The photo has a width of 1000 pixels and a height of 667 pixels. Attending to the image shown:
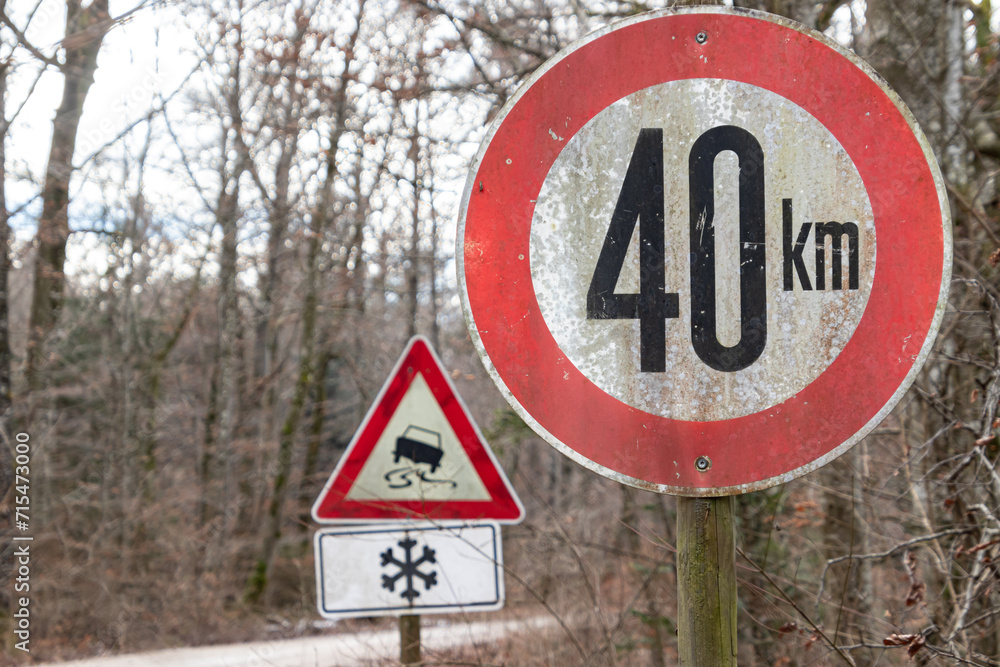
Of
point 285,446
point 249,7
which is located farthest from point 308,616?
point 249,7

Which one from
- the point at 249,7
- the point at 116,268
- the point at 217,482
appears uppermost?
the point at 249,7

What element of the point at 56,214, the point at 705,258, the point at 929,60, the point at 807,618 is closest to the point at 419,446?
the point at 807,618

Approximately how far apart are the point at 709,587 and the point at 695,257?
554 mm

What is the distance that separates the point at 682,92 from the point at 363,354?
44.5 feet

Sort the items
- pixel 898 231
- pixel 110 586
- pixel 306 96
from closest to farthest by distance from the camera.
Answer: pixel 898 231
pixel 306 96
pixel 110 586

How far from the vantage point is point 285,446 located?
12898 mm

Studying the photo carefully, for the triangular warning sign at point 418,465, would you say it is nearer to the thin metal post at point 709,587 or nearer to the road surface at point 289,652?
the thin metal post at point 709,587

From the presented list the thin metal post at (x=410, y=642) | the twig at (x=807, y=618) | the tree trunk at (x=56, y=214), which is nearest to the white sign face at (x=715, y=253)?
the twig at (x=807, y=618)

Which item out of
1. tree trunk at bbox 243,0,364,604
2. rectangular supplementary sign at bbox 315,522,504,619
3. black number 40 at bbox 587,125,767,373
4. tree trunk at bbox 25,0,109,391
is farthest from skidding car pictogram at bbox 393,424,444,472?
tree trunk at bbox 243,0,364,604

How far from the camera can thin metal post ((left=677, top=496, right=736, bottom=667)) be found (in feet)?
4.00

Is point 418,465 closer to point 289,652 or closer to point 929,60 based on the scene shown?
point 929,60

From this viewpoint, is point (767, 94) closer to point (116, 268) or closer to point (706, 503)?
point (706, 503)

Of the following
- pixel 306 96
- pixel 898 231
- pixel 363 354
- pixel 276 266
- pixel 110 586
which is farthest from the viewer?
pixel 276 266

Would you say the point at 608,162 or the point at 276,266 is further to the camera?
the point at 276,266
